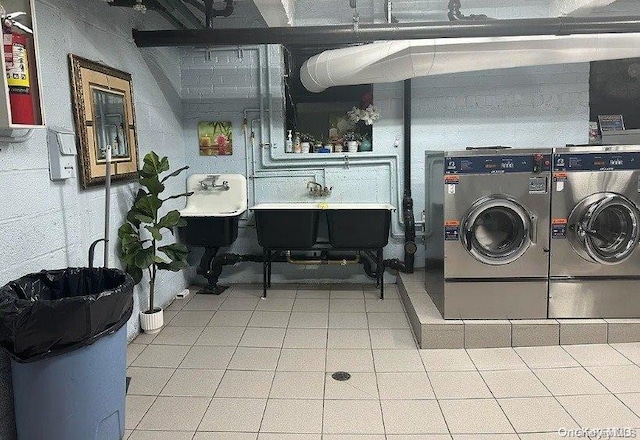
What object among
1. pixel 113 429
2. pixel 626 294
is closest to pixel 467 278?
pixel 626 294

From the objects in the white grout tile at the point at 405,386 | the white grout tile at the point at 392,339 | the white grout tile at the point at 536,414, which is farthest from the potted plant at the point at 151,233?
the white grout tile at the point at 536,414

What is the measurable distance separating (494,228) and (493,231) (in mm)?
24

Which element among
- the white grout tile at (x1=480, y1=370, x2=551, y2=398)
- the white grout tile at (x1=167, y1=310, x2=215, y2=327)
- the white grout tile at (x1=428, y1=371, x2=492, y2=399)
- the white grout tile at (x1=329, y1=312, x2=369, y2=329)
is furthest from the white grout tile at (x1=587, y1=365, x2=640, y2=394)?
the white grout tile at (x1=167, y1=310, x2=215, y2=327)

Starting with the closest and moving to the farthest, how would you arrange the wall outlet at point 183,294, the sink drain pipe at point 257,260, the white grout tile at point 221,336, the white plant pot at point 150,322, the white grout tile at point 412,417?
the white grout tile at point 412,417 → the white grout tile at point 221,336 → the white plant pot at point 150,322 → the wall outlet at point 183,294 → the sink drain pipe at point 257,260

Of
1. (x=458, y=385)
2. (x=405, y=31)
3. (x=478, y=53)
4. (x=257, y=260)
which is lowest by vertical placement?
(x=458, y=385)

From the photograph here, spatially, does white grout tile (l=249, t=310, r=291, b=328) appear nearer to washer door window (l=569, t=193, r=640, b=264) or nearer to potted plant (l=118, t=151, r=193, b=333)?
potted plant (l=118, t=151, r=193, b=333)

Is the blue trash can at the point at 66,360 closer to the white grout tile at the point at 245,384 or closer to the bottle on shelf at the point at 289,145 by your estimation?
the white grout tile at the point at 245,384

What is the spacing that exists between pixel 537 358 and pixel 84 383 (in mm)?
2727

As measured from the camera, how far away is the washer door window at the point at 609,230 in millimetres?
3222

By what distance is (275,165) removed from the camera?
480 centimetres

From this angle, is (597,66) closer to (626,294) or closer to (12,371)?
(626,294)

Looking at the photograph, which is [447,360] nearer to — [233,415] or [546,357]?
[546,357]

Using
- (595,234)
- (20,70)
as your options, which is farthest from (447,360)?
(20,70)

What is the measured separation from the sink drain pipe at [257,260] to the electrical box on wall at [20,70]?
2.60m
